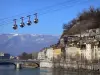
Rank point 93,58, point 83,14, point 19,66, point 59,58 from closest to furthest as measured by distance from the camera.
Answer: point 93,58
point 59,58
point 19,66
point 83,14

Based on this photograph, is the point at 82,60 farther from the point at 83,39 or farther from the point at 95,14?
the point at 95,14

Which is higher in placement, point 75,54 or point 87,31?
point 87,31

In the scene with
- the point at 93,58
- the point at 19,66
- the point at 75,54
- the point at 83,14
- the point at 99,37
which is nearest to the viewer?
the point at 93,58

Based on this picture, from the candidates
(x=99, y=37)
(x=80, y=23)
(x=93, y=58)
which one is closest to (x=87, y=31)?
(x=80, y=23)

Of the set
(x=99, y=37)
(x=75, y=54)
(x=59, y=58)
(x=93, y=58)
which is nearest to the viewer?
(x=93, y=58)

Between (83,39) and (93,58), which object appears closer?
(93,58)

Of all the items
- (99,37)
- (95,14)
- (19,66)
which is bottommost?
(19,66)

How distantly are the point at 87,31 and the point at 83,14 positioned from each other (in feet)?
46.3

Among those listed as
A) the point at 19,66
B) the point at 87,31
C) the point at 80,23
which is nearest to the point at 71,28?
the point at 80,23

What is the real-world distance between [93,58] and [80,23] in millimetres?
28882

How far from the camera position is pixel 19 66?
10169cm

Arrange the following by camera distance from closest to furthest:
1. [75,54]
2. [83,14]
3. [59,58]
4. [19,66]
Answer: [75,54], [59,58], [19,66], [83,14]

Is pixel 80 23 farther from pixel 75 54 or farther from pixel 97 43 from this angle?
pixel 97 43

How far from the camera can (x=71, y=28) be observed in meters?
106
